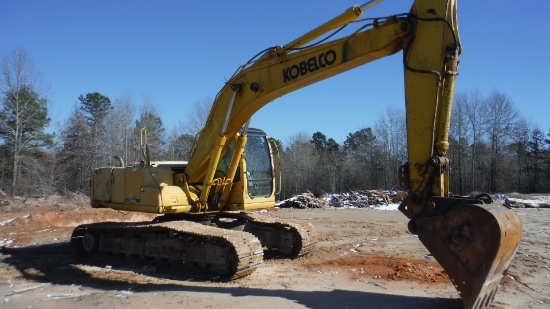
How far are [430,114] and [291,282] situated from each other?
353cm

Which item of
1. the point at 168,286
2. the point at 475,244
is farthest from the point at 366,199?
the point at 475,244

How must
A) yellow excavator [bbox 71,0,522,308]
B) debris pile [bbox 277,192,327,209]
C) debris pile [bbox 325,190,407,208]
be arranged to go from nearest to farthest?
yellow excavator [bbox 71,0,522,308] → debris pile [bbox 277,192,327,209] → debris pile [bbox 325,190,407,208]

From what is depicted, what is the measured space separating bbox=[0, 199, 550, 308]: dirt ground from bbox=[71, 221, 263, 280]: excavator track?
288mm

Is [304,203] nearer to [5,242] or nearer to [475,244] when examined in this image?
[5,242]

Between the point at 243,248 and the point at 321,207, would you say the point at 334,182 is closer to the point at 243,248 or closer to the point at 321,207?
the point at 321,207

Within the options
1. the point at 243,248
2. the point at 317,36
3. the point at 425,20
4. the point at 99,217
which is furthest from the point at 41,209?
the point at 425,20

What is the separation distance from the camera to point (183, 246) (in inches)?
321

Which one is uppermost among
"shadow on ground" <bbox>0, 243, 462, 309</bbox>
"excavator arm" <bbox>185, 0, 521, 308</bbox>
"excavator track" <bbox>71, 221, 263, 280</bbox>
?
"excavator arm" <bbox>185, 0, 521, 308</bbox>

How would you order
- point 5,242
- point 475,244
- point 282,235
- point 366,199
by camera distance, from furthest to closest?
point 366,199
point 5,242
point 282,235
point 475,244

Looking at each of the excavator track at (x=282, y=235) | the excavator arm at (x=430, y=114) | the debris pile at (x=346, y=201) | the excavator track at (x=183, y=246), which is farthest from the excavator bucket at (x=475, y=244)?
the debris pile at (x=346, y=201)

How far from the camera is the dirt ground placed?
6223mm

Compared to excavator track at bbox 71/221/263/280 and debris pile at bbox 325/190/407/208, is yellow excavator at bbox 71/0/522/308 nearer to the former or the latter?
excavator track at bbox 71/221/263/280

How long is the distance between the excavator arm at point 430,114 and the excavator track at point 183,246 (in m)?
2.66

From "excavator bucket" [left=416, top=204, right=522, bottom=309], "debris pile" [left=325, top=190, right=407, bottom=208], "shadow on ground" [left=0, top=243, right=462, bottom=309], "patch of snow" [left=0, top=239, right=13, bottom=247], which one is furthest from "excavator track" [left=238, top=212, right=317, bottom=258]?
"debris pile" [left=325, top=190, right=407, bottom=208]
